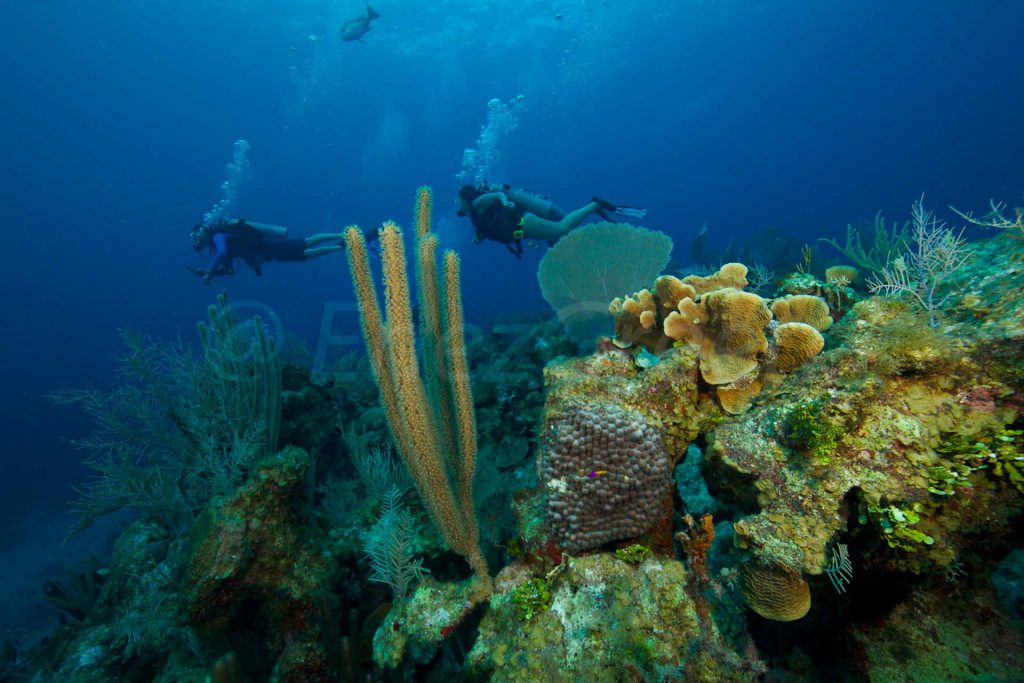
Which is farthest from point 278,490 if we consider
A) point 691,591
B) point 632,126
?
point 632,126

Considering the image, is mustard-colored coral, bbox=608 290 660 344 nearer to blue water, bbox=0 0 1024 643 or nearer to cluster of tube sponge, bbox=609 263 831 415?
cluster of tube sponge, bbox=609 263 831 415

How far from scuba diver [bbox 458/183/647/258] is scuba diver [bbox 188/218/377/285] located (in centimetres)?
336

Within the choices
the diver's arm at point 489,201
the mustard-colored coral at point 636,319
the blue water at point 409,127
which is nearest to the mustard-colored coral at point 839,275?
the mustard-colored coral at point 636,319

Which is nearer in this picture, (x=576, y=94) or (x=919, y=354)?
(x=919, y=354)

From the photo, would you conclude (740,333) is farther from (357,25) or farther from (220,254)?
(357,25)

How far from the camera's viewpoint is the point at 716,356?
3064 mm

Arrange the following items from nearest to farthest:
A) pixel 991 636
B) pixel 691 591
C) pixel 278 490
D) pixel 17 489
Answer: pixel 991 636
pixel 691 591
pixel 278 490
pixel 17 489

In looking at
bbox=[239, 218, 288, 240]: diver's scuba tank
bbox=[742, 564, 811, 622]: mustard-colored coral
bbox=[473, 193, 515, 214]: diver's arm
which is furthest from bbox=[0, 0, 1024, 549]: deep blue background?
bbox=[742, 564, 811, 622]: mustard-colored coral

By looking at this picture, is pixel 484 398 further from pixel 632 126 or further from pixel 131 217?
pixel 131 217

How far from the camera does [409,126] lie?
67.4 metres

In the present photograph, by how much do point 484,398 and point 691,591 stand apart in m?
5.12

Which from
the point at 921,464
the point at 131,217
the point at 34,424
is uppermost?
the point at 131,217

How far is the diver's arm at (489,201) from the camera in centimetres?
852

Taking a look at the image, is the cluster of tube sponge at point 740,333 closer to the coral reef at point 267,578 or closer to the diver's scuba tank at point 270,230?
the coral reef at point 267,578
